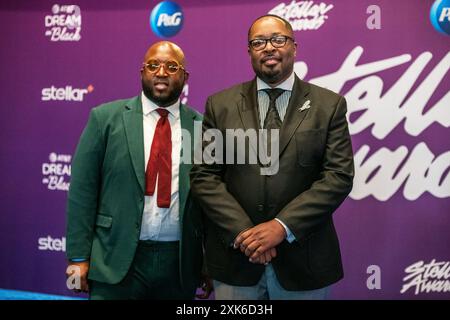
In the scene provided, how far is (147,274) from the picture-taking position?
2496mm

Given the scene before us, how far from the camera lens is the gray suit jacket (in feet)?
7.04

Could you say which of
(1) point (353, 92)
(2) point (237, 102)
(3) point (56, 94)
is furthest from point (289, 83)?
(3) point (56, 94)

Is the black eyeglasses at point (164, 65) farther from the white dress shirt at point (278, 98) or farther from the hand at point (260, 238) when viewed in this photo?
the hand at point (260, 238)

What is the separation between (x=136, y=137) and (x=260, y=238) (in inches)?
31.9

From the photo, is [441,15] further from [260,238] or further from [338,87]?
[260,238]

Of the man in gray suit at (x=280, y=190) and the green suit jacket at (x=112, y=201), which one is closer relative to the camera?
the man in gray suit at (x=280, y=190)

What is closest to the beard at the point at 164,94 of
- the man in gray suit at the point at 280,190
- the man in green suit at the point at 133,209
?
the man in green suit at the point at 133,209

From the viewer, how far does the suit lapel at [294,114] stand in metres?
2.20

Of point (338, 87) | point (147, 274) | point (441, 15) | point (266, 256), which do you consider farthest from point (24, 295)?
point (441, 15)

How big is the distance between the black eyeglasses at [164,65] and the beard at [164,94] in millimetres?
68

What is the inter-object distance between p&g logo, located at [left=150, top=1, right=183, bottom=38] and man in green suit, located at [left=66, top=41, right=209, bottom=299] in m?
1.30

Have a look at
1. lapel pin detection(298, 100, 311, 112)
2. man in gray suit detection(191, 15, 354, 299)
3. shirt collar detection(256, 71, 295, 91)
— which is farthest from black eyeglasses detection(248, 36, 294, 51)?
lapel pin detection(298, 100, 311, 112)

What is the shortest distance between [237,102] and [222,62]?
147cm
